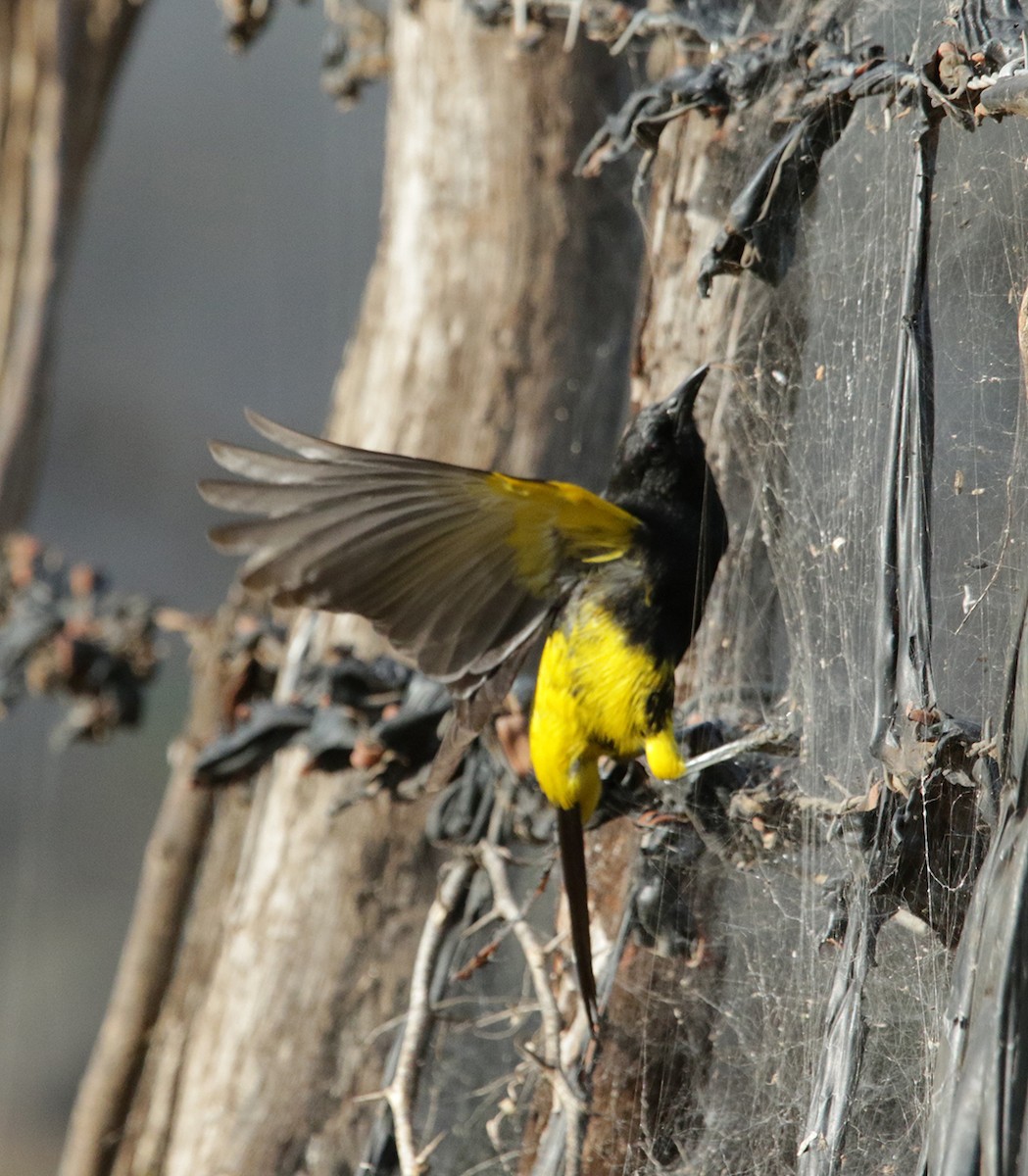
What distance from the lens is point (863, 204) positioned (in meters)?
1.48

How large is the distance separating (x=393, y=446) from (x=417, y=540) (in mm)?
1129

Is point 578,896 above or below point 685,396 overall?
below

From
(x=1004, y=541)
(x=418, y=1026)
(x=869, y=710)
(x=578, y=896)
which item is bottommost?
(x=418, y=1026)

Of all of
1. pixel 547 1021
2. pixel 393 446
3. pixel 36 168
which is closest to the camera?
pixel 547 1021

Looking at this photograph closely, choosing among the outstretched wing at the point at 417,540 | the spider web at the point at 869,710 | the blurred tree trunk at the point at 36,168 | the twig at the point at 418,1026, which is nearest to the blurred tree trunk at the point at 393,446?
the twig at the point at 418,1026

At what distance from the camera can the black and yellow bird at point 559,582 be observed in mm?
1702

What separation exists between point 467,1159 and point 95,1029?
487cm

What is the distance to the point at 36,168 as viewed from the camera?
3922 mm

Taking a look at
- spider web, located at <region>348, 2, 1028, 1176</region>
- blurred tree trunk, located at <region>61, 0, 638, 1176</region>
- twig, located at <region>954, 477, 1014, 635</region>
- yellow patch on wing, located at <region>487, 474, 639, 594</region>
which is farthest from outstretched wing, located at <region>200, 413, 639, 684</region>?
blurred tree trunk, located at <region>61, 0, 638, 1176</region>

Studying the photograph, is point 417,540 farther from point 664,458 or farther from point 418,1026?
point 418,1026

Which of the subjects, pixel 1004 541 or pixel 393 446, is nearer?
pixel 1004 541

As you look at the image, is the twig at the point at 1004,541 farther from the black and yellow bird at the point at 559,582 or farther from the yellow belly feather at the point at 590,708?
the yellow belly feather at the point at 590,708

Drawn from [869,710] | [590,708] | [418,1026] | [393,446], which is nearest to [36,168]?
[393,446]

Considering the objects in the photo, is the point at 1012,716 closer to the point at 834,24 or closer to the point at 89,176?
the point at 834,24
